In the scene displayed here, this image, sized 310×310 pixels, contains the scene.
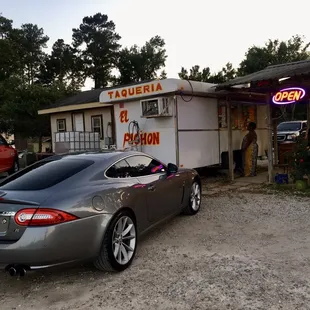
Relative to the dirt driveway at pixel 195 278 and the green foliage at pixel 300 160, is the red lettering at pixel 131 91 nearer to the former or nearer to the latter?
the green foliage at pixel 300 160

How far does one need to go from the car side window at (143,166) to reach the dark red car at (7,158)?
24.7 ft

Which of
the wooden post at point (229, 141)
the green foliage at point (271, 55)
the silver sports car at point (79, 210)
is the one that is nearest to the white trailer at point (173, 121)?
the wooden post at point (229, 141)

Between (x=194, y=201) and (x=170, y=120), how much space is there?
3239 millimetres

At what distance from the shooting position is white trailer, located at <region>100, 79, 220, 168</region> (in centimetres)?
874

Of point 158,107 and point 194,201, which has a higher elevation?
point 158,107

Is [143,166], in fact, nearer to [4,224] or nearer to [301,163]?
[4,224]

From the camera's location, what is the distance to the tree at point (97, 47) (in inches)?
1650

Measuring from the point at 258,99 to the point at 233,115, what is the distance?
140 cm

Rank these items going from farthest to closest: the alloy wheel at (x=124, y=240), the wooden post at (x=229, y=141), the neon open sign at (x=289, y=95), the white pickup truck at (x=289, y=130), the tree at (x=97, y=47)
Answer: the tree at (x=97, y=47) < the white pickup truck at (x=289, y=130) < the wooden post at (x=229, y=141) < the neon open sign at (x=289, y=95) < the alloy wheel at (x=124, y=240)

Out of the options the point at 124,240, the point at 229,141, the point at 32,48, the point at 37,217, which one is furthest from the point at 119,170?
the point at 32,48

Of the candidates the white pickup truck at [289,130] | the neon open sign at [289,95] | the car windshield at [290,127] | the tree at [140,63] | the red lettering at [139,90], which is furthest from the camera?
the tree at [140,63]

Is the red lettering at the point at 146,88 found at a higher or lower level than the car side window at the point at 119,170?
higher

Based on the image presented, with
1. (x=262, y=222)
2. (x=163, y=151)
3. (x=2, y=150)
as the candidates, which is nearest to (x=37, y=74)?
(x=2, y=150)

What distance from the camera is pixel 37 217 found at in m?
3.10
